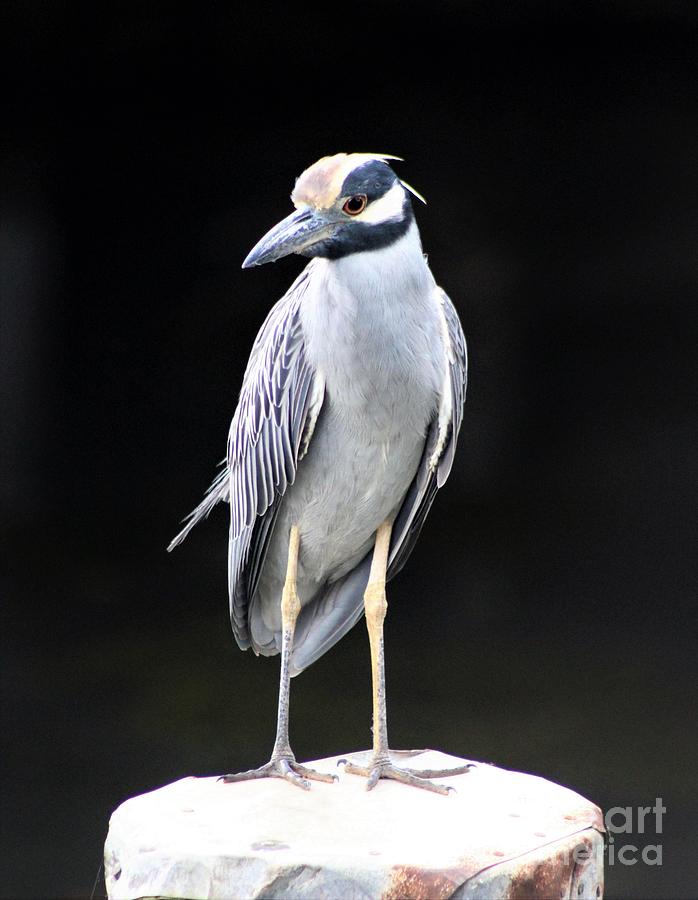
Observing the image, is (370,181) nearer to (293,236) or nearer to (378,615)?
(293,236)

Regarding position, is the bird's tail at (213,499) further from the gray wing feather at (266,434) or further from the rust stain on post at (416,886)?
the rust stain on post at (416,886)

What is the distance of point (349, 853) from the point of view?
1863mm

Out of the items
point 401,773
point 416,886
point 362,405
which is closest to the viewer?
point 416,886

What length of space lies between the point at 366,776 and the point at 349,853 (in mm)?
361

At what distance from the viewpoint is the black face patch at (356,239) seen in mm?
1991

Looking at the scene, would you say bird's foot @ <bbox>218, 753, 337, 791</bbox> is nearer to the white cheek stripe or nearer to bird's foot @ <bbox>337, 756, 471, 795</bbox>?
bird's foot @ <bbox>337, 756, 471, 795</bbox>

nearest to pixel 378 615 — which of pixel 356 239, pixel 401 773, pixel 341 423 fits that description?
pixel 401 773

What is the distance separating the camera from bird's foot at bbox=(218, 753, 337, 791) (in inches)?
85.4

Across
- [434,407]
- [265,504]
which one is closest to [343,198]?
[434,407]

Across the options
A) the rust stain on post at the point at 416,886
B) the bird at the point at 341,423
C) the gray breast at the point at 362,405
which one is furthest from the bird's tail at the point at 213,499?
the rust stain on post at the point at 416,886

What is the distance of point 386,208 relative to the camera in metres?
2.02

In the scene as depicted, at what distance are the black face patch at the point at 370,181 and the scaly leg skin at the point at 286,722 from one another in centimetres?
63

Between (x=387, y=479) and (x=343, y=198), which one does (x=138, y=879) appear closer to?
(x=387, y=479)

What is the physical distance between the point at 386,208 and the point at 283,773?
98cm
